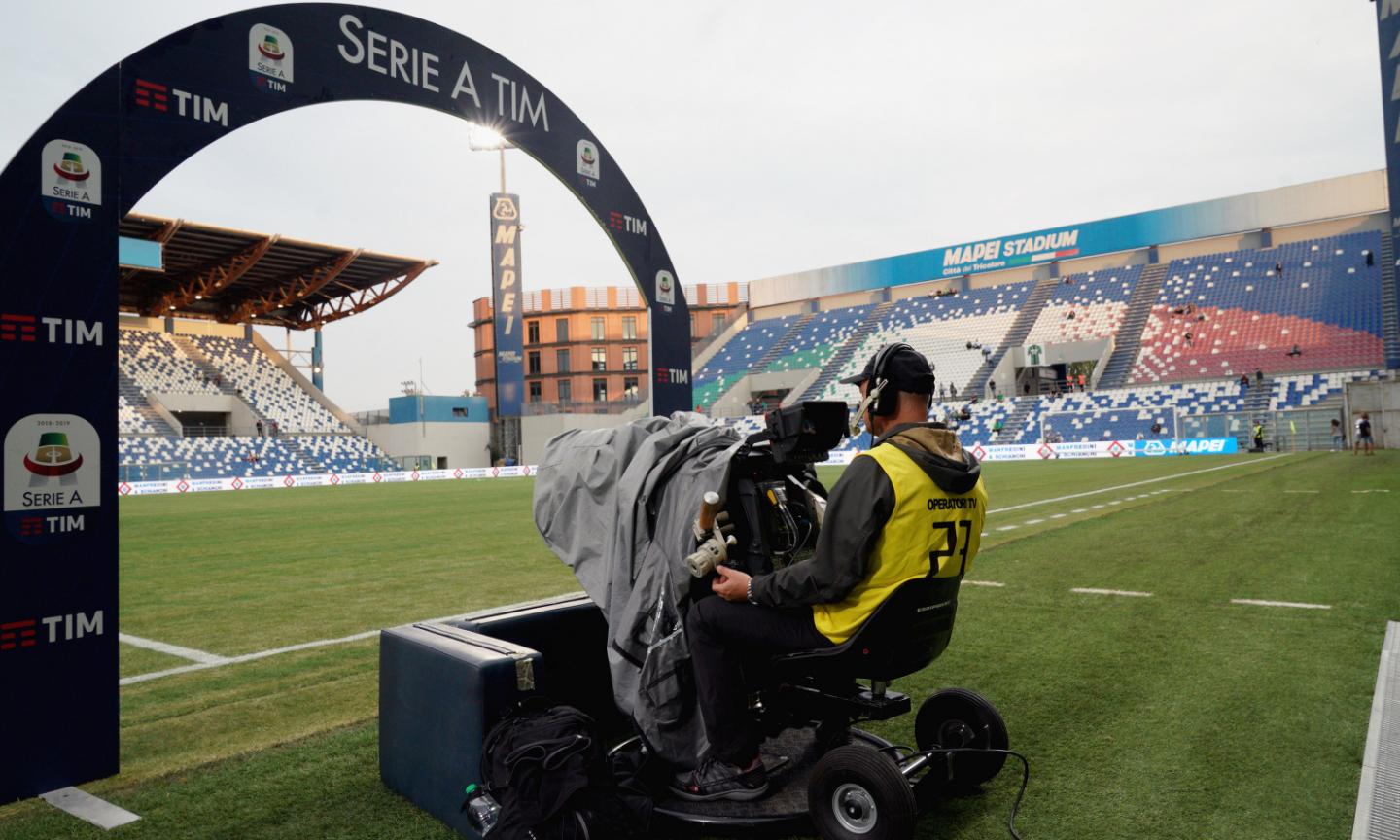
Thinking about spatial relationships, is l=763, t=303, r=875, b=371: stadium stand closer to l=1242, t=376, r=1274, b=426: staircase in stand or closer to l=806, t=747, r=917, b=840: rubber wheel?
l=1242, t=376, r=1274, b=426: staircase in stand

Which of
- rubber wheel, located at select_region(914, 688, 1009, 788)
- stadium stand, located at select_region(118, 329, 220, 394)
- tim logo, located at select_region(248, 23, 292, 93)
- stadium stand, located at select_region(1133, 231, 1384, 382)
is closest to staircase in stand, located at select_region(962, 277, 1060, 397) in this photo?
stadium stand, located at select_region(1133, 231, 1384, 382)

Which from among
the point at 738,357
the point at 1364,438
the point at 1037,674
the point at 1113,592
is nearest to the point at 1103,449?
the point at 1364,438

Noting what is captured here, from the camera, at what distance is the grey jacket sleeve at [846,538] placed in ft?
8.24

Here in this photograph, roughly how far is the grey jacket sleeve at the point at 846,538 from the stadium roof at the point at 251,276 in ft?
125

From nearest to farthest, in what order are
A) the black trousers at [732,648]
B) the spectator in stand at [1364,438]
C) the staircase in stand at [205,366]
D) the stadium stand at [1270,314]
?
the black trousers at [732,648] → the spectator in stand at [1364,438] → the stadium stand at [1270,314] → the staircase in stand at [205,366]

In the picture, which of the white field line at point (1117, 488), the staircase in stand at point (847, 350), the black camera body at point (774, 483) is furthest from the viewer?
the staircase in stand at point (847, 350)

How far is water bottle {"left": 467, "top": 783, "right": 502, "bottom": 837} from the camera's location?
2561 millimetres

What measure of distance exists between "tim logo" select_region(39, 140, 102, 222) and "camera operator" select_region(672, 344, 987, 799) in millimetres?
2738

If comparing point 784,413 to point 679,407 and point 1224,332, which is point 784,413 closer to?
point 679,407

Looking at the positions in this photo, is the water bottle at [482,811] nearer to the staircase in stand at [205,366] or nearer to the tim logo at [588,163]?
the tim logo at [588,163]

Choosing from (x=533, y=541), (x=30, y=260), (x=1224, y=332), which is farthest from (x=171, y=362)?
(x=1224, y=332)

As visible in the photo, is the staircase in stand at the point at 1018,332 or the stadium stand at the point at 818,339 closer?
the staircase in stand at the point at 1018,332

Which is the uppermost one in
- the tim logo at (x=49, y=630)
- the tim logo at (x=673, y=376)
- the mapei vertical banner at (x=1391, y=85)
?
the mapei vertical banner at (x=1391, y=85)

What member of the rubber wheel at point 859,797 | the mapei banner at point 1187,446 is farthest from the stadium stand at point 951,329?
the rubber wheel at point 859,797
